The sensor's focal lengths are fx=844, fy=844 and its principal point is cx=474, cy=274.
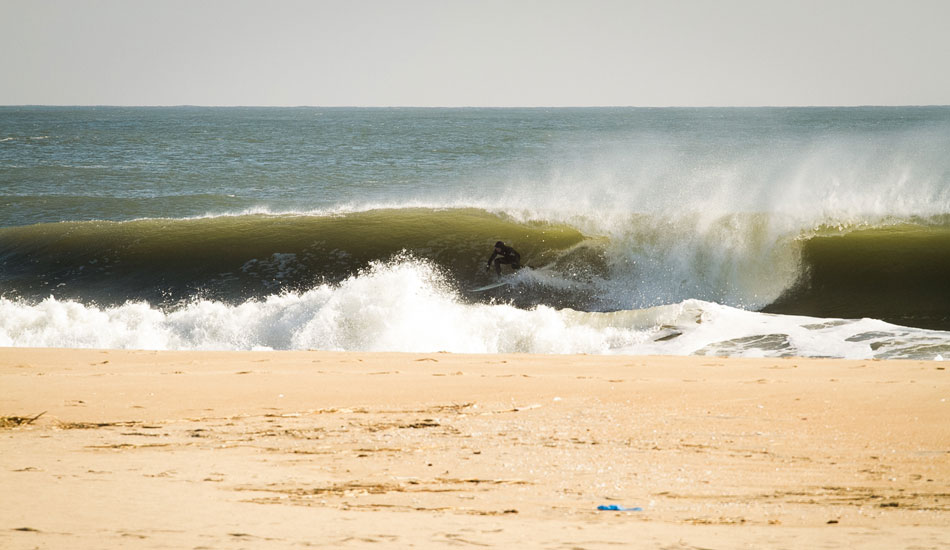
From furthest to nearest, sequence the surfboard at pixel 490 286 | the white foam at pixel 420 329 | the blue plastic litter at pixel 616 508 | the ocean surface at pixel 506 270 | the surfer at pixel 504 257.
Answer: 1. the surfer at pixel 504 257
2. the surfboard at pixel 490 286
3. the ocean surface at pixel 506 270
4. the white foam at pixel 420 329
5. the blue plastic litter at pixel 616 508

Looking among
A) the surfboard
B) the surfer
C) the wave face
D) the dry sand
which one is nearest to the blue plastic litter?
the dry sand

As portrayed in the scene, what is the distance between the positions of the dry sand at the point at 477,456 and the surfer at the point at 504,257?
26.0 ft

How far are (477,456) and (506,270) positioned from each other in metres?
10.8

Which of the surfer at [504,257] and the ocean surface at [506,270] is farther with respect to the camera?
the surfer at [504,257]

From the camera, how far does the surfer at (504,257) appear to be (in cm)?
1495

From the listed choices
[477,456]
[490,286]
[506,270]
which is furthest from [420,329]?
[477,456]

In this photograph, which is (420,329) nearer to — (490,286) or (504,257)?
(490,286)

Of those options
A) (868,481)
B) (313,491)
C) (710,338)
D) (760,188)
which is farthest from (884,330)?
(760,188)

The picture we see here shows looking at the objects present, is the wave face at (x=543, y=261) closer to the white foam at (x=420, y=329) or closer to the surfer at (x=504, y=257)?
the surfer at (x=504, y=257)

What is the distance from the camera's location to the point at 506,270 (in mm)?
14867

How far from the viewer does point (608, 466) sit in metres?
3.97

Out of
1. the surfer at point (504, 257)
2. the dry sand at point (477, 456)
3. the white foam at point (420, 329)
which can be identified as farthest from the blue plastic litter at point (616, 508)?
the surfer at point (504, 257)

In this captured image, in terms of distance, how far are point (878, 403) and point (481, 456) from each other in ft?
8.94

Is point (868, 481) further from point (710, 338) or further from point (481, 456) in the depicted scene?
point (710, 338)
